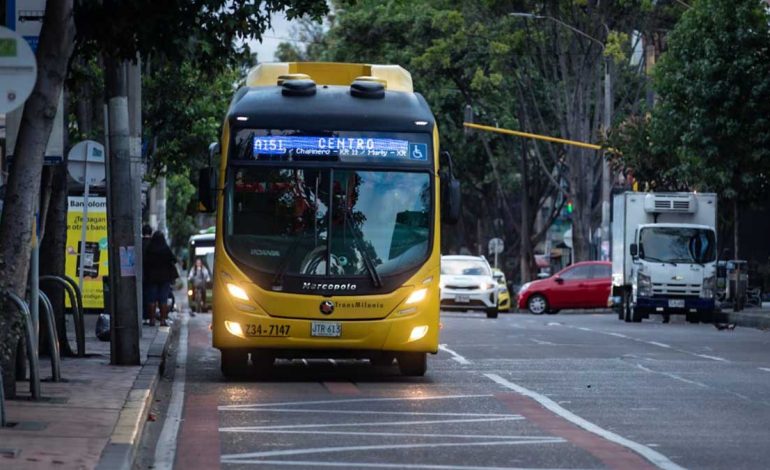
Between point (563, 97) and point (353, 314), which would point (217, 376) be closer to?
point (353, 314)

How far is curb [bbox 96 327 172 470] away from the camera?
1092 centimetres

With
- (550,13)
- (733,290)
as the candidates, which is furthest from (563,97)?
(733,290)

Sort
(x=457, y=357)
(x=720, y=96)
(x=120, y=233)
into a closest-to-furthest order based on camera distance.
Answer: (x=120, y=233)
(x=457, y=357)
(x=720, y=96)

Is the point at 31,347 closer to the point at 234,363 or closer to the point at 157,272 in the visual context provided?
the point at 234,363

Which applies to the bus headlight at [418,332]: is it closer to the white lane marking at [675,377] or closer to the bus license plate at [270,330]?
the bus license plate at [270,330]

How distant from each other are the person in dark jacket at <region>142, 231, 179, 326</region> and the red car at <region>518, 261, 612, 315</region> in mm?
20511

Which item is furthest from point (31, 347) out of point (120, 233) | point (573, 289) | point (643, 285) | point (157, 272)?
point (573, 289)

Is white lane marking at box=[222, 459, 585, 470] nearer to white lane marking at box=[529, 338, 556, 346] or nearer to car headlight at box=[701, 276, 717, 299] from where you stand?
white lane marking at box=[529, 338, 556, 346]

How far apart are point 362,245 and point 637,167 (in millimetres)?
30659

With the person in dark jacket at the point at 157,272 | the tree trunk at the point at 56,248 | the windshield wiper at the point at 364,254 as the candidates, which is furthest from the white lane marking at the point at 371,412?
the person in dark jacket at the point at 157,272

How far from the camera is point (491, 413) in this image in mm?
15398

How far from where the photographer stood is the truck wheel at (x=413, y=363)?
19953 mm

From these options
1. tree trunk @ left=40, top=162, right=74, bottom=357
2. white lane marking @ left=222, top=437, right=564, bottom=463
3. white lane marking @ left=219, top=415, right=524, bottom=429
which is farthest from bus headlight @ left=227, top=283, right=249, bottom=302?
white lane marking @ left=222, top=437, right=564, bottom=463

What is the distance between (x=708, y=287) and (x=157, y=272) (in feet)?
44.9
